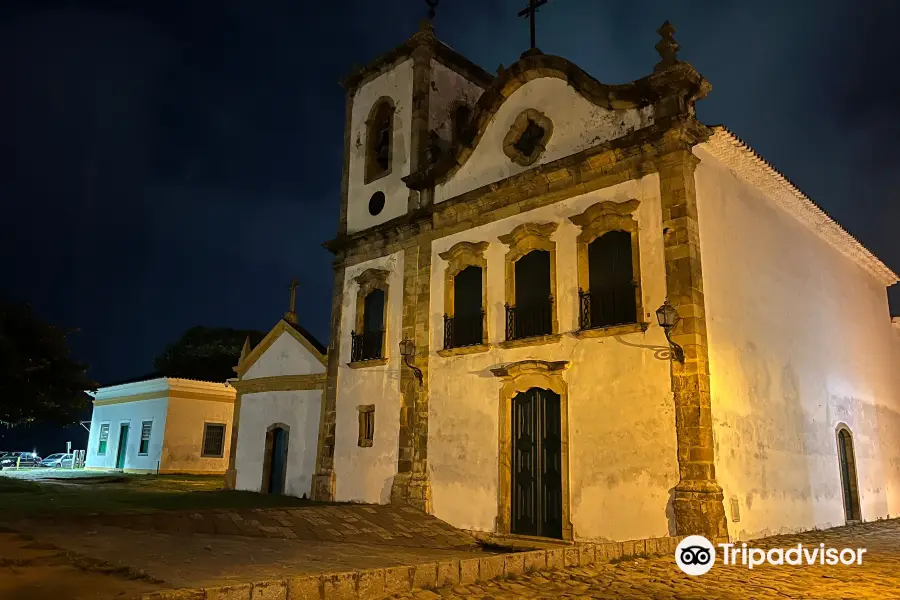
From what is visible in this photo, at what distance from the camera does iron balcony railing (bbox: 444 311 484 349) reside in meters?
12.1

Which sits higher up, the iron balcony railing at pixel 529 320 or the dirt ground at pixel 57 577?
the iron balcony railing at pixel 529 320

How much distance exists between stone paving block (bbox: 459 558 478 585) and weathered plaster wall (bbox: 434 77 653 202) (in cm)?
728

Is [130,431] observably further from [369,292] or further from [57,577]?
[57,577]

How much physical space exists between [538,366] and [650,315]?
2.01 meters

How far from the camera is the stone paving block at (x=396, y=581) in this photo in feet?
16.8

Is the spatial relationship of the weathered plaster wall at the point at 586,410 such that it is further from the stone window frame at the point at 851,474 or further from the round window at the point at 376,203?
the stone window frame at the point at 851,474

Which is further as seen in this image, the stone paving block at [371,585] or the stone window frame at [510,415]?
the stone window frame at [510,415]

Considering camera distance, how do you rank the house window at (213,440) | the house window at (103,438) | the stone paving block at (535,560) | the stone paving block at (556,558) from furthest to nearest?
1. the house window at (103,438)
2. the house window at (213,440)
3. the stone paving block at (556,558)
4. the stone paving block at (535,560)

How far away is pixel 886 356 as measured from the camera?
16.4 meters

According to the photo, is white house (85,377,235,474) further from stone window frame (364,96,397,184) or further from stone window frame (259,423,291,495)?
stone window frame (364,96,397,184)

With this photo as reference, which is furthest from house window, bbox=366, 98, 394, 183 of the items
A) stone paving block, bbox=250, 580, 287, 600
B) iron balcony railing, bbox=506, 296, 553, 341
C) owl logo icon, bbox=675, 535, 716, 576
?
stone paving block, bbox=250, 580, 287, 600

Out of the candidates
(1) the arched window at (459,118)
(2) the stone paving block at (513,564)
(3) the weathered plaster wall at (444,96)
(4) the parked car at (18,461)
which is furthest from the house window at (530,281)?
(4) the parked car at (18,461)

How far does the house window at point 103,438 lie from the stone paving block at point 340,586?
26.2 metres

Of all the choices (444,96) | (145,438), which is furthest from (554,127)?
(145,438)
